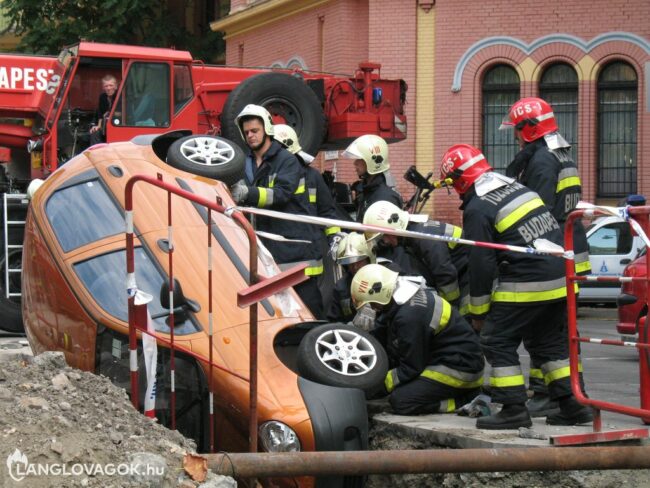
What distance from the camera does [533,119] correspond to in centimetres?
893

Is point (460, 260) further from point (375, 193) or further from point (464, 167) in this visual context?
point (464, 167)

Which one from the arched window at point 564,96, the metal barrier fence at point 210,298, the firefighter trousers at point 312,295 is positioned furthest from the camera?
the arched window at point 564,96

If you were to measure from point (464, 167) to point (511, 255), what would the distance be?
682mm

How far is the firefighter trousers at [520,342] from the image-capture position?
760 centimetres

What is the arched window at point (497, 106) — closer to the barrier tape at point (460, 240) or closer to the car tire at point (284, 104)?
the car tire at point (284, 104)

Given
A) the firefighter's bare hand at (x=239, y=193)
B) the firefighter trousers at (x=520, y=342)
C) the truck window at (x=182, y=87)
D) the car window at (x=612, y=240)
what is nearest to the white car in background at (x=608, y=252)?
the car window at (x=612, y=240)

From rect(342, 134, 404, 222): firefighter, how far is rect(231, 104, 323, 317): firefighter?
1.51ft

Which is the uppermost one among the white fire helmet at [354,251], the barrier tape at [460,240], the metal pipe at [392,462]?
the barrier tape at [460,240]

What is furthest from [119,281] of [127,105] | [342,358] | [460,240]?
[127,105]

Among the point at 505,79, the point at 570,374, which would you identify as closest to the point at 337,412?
the point at 570,374

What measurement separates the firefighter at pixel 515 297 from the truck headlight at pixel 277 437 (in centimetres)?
142

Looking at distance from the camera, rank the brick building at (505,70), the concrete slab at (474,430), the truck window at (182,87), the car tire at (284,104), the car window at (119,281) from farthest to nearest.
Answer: the brick building at (505,70) < the truck window at (182,87) < the car tire at (284,104) < the car window at (119,281) < the concrete slab at (474,430)

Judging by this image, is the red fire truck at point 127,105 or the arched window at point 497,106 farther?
the arched window at point 497,106

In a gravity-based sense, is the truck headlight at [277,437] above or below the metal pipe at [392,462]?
below
